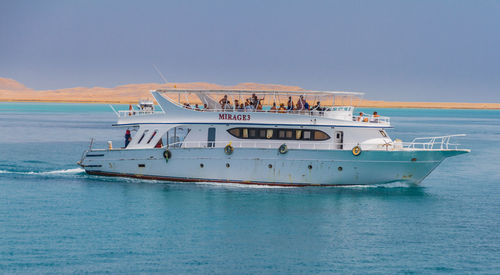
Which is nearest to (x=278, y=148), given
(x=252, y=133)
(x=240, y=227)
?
(x=252, y=133)

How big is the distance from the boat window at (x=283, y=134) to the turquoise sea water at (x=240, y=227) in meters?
2.92

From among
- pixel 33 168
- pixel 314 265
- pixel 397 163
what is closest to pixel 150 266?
pixel 314 265

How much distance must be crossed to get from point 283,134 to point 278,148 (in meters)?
1.15

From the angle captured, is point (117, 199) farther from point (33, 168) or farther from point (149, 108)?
point (33, 168)

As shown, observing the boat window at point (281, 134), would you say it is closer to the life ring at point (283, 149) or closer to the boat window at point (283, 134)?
the boat window at point (283, 134)

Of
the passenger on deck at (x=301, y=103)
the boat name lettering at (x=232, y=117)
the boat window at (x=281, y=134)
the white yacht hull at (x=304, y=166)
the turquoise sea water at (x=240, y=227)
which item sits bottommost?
the turquoise sea water at (x=240, y=227)

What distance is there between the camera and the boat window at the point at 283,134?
116ft

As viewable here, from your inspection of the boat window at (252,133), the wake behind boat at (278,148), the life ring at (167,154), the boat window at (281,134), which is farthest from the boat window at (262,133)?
the life ring at (167,154)

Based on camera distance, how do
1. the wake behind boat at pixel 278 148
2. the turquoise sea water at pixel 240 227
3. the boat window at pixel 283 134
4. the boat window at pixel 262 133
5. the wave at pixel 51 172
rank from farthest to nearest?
the wave at pixel 51 172
the boat window at pixel 262 133
the boat window at pixel 283 134
the wake behind boat at pixel 278 148
the turquoise sea water at pixel 240 227

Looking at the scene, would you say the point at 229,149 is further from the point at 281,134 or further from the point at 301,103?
the point at 301,103

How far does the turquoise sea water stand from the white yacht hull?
2.21ft

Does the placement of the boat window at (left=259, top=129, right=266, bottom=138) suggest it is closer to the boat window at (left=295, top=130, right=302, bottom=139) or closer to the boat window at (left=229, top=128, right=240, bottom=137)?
the boat window at (left=229, top=128, right=240, bottom=137)

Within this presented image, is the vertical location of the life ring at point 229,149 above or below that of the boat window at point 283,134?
below

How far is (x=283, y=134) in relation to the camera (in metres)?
35.4
